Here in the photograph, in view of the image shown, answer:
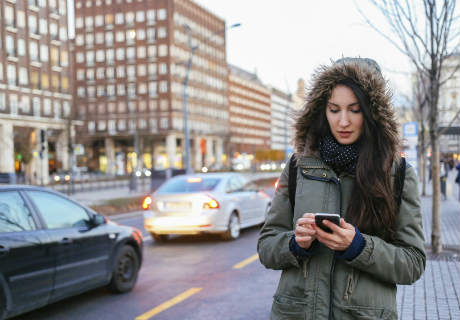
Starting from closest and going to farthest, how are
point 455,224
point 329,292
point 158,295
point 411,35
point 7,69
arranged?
1. point 329,292
2. point 158,295
3. point 411,35
4. point 455,224
5. point 7,69

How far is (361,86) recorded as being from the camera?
7.00 feet

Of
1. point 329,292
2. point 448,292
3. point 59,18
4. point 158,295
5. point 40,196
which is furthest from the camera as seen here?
point 59,18

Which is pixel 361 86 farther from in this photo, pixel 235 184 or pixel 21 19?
pixel 21 19

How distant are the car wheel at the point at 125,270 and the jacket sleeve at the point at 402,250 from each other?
5.09 m

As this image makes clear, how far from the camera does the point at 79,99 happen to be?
9050 cm

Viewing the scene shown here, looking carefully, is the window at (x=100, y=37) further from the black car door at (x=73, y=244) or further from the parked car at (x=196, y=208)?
the black car door at (x=73, y=244)

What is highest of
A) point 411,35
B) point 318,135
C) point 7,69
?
point 7,69

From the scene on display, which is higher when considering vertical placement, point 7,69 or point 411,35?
point 7,69

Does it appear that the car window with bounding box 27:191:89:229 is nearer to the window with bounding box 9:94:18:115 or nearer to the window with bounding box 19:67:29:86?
the window with bounding box 9:94:18:115

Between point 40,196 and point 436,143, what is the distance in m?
7.10

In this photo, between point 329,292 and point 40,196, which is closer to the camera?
point 329,292

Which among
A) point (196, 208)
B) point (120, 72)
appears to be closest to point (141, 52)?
point (120, 72)

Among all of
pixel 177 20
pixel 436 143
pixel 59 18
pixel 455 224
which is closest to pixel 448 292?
pixel 436 143

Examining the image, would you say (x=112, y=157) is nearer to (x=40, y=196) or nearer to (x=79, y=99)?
(x=79, y=99)
